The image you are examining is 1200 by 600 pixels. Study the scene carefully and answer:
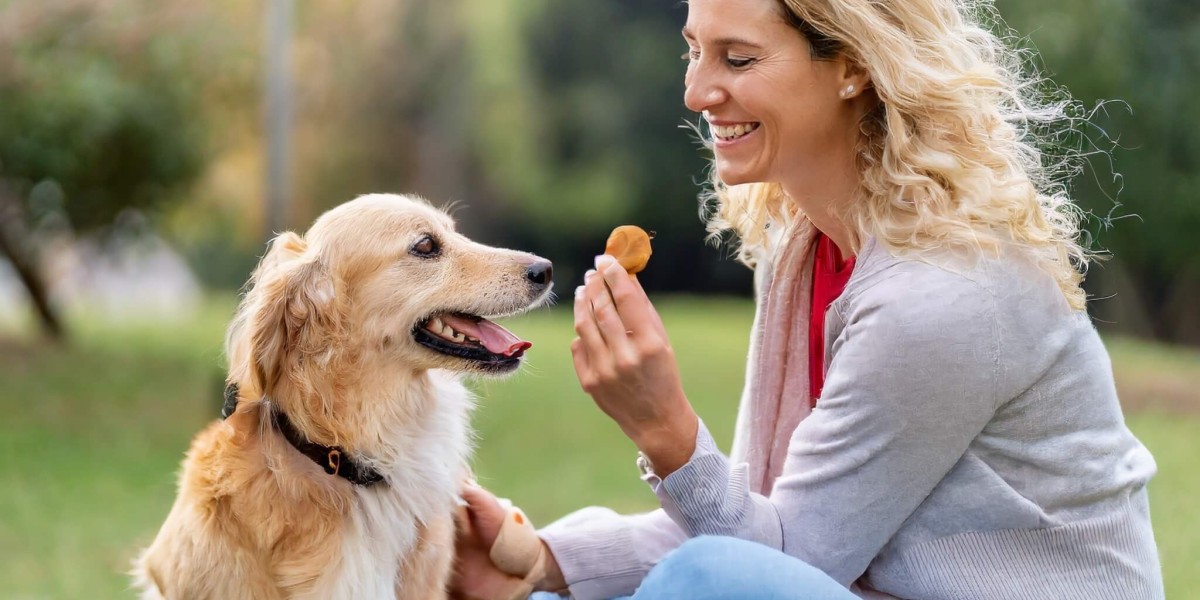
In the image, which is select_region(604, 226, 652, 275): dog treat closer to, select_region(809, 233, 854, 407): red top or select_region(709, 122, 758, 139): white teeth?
select_region(709, 122, 758, 139): white teeth

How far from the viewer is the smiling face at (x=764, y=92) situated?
2141 millimetres

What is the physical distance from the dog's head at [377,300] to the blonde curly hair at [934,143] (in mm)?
859

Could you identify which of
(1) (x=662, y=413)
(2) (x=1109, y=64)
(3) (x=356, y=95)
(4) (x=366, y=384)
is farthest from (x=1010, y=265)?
(3) (x=356, y=95)

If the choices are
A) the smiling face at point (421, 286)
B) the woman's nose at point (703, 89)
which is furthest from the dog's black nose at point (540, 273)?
the woman's nose at point (703, 89)

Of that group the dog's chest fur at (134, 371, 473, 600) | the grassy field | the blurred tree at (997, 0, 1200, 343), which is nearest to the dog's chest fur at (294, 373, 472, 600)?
the dog's chest fur at (134, 371, 473, 600)

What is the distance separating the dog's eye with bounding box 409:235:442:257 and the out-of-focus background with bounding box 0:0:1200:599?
47 cm

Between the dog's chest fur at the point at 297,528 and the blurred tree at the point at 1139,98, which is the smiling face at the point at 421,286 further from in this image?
the blurred tree at the point at 1139,98

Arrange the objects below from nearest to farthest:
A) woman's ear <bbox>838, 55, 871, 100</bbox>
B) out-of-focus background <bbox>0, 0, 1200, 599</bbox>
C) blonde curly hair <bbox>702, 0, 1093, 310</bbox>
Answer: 1. blonde curly hair <bbox>702, 0, 1093, 310</bbox>
2. woman's ear <bbox>838, 55, 871, 100</bbox>
3. out-of-focus background <bbox>0, 0, 1200, 599</bbox>

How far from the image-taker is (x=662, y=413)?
1.99 m

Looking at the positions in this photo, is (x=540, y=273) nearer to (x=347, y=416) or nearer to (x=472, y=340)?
(x=472, y=340)

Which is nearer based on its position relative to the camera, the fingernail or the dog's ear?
the fingernail

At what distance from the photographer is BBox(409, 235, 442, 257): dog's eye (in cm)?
279

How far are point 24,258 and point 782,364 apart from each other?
873 centimetres

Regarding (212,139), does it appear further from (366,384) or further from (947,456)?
(947,456)
